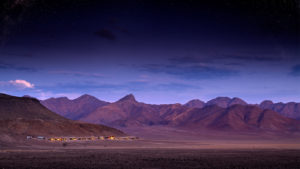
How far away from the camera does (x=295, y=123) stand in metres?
195

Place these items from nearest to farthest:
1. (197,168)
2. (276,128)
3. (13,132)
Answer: (197,168) → (13,132) → (276,128)

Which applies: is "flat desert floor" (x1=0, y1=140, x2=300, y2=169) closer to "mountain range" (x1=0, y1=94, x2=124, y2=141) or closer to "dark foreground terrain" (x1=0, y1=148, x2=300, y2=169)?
"dark foreground terrain" (x1=0, y1=148, x2=300, y2=169)

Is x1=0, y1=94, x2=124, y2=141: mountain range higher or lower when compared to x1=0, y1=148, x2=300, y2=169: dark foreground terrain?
higher

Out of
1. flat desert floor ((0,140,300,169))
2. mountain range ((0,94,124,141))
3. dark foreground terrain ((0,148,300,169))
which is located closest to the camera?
dark foreground terrain ((0,148,300,169))

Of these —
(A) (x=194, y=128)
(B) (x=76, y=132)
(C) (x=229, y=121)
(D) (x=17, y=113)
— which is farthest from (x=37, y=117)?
(C) (x=229, y=121)

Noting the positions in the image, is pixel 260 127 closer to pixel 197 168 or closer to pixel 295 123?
pixel 295 123

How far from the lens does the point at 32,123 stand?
11081 centimetres

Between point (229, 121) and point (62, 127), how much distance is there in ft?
356

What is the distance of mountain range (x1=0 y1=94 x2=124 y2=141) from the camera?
4117 inches

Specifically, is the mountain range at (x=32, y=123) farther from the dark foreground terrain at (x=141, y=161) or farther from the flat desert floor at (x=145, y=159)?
the dark foreground terrain at (x=141, y=161)

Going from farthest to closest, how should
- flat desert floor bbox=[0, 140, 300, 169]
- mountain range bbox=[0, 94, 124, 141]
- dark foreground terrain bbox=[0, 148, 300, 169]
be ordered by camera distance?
mountain range bbox=[0, 94, 124, 141] → flat desert floor bbox=[0, 140, 300, 169] → dark foreground terrain bbox=[0, 148, 300, 169]

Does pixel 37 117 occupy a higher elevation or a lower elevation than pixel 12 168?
higher

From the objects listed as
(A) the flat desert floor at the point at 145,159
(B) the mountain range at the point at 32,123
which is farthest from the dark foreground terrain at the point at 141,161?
(B) the mountain range at the point at 32,123

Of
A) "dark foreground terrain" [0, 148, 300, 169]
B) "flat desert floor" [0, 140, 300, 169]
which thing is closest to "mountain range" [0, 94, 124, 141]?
"flat desert floor" [0, 140, 300, 169]
